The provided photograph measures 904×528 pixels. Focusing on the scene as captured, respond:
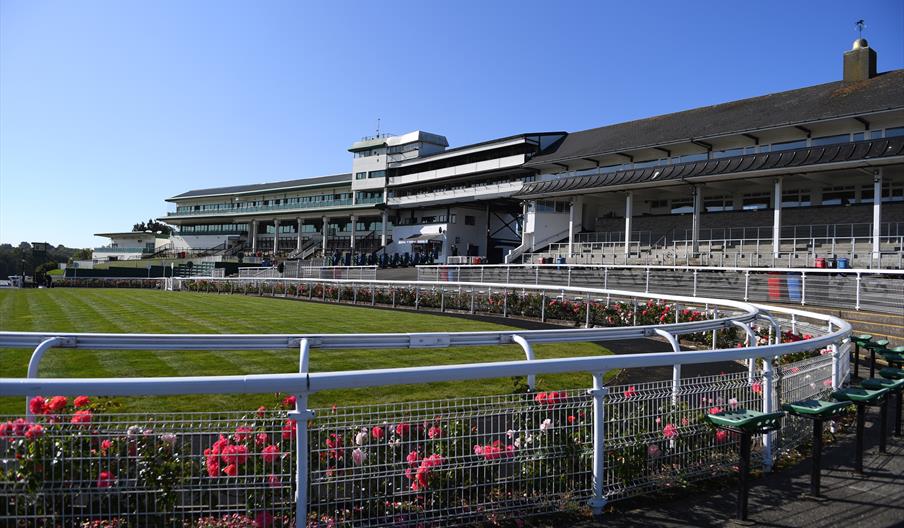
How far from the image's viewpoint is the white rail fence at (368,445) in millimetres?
2596

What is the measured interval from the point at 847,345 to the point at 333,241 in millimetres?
56506

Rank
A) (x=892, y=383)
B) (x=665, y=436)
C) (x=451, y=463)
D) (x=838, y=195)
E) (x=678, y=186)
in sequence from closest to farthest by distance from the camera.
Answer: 1. (x=451, y=463)
2. (x=665, y=436)
3. (x=892, y=383)
4. (x=838, y=195)
5. (x=678, y=186)

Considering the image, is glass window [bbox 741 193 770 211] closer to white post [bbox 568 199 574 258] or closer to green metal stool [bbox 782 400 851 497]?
white post [bbox 568 199 574 258]

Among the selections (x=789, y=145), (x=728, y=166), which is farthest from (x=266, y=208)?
(x=789, y=145)

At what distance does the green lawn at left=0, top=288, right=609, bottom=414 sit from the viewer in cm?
644

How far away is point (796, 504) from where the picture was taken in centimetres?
363

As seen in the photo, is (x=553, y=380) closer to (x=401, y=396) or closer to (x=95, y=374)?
(x=401, y=396)

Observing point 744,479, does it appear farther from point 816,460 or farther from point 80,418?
Result: point 80,418

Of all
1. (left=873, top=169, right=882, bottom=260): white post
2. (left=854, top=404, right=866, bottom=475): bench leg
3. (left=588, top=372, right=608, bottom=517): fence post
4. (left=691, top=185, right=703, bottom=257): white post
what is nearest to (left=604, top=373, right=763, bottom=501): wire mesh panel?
(left=588, top=372, right=608, bottom=517): fence post

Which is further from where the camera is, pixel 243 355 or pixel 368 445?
pixel 243 355

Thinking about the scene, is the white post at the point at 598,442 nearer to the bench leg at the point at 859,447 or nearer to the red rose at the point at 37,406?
the bench leg at the point at 859,447

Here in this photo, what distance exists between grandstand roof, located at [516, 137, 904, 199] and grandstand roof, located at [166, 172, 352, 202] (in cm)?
2879

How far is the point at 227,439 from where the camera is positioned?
2803 millimetres

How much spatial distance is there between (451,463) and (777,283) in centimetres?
1406
